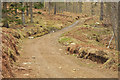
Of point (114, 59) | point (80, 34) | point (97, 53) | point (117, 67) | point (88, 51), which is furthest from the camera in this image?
point (80, 34)

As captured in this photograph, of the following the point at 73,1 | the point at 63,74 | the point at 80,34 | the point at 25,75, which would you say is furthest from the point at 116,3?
the point at 73,1

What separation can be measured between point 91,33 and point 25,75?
19269mm

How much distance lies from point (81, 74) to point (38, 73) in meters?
2.73

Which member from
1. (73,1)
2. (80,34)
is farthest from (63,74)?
(73,1)

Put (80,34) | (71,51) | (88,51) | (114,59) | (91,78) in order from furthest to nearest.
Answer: (80,34)
(71,51)
(88,51)
(114,59)
(91,78)

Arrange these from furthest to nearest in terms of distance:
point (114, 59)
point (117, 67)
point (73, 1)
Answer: point (73, 1), point (114, 59), point (117, 67)

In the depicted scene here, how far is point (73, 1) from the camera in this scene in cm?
9844

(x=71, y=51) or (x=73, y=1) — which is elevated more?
(x=73, y=1)

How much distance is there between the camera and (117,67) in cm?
951

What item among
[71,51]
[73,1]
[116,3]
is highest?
[73,1]

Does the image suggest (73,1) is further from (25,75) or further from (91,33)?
(25,75)

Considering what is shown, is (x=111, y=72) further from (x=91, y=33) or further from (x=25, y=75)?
(x=91, y=33)

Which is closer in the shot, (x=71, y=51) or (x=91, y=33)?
(x=71, y=51)

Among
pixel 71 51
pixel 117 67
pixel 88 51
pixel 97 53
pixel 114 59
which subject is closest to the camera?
pixel 117 67
